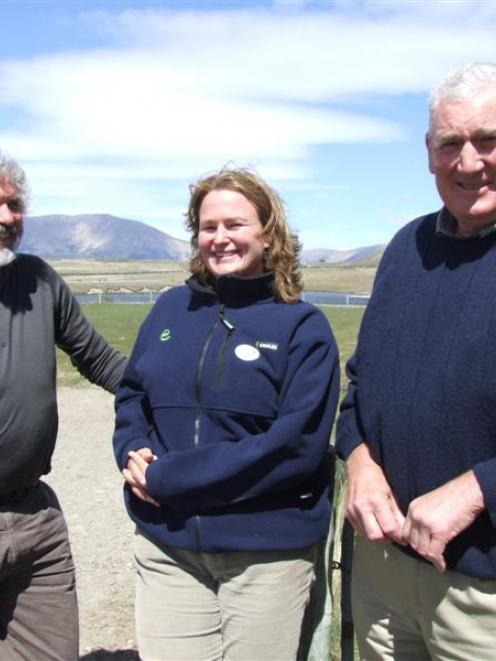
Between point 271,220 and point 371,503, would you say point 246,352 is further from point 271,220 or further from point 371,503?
point 371,503

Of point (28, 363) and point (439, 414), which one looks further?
point (28, 363)

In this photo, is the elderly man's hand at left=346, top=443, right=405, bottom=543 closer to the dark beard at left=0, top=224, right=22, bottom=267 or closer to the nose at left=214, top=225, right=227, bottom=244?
the nose at left=214, top=225, right=227, bottom=244

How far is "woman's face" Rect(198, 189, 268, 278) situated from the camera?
3217 mm

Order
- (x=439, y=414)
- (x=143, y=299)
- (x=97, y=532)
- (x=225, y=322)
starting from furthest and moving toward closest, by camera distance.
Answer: (x=143, y=299), (x=97, y=532), (x=225, y=322), (x=439, y=414)

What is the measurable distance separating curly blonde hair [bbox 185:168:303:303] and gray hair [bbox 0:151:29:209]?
706 mm

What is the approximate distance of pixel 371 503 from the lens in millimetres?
2850

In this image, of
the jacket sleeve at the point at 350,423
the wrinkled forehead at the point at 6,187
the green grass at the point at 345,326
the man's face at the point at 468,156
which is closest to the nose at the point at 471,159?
the man's face at the point at 468,156

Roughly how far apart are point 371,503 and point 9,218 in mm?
1780

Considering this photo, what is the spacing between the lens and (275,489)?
9.78 ft

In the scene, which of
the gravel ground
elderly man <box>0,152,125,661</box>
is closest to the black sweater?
elderly man <box>0,152,125,661</box>

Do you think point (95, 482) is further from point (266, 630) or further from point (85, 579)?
point (266, 630)

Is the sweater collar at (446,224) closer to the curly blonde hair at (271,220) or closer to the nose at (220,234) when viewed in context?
the curly blonde hair at (271,220)

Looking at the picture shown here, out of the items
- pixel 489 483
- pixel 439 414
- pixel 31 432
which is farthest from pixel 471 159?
pixel 31 432

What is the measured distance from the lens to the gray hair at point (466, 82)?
2564 millimetres
